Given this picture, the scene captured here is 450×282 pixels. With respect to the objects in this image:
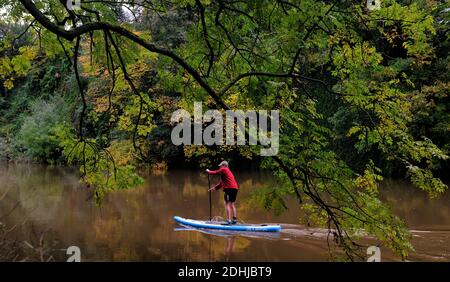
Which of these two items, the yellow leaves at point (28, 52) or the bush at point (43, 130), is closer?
the yellow leaves at point (28, 52)

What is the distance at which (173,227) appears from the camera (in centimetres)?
1051

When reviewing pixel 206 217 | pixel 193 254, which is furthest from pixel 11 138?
pixel 193 254

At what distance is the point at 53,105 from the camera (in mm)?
30469

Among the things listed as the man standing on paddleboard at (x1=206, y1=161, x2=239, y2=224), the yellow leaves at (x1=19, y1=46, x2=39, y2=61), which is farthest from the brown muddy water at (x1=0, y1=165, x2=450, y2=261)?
the yellow leaves at (x1=19, y1=46, x2=39, y2=61)

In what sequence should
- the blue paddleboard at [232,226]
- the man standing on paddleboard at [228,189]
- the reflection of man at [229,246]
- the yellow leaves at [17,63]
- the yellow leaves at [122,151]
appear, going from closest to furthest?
the yellow leaves at [17,63], the reflection of man at [229,246], the blue paddleboard at [232,226], the man standing on paddleboard at [228,189], the yellow leaves at [122,151]

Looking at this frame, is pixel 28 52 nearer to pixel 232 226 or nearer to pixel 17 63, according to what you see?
pixel 17 63

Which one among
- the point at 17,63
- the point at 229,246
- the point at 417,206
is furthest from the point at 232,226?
the point at 17,63

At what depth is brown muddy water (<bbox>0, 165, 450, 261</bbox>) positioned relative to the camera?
797 centimetres

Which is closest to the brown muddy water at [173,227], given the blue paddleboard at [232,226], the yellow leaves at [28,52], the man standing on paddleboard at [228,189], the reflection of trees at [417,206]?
the reflection of trees at [417,206]

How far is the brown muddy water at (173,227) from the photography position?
797 cm

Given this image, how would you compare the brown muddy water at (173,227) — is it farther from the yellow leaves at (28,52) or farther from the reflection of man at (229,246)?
the yellow leaves at (28,52)

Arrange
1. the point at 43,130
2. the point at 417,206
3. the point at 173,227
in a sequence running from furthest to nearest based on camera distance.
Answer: the point at 43,130 → the point at 417,206 → the point at 173,227

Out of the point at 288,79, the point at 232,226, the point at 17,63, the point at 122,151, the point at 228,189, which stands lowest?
the point at 232,226

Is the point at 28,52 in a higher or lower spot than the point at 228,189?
higher
